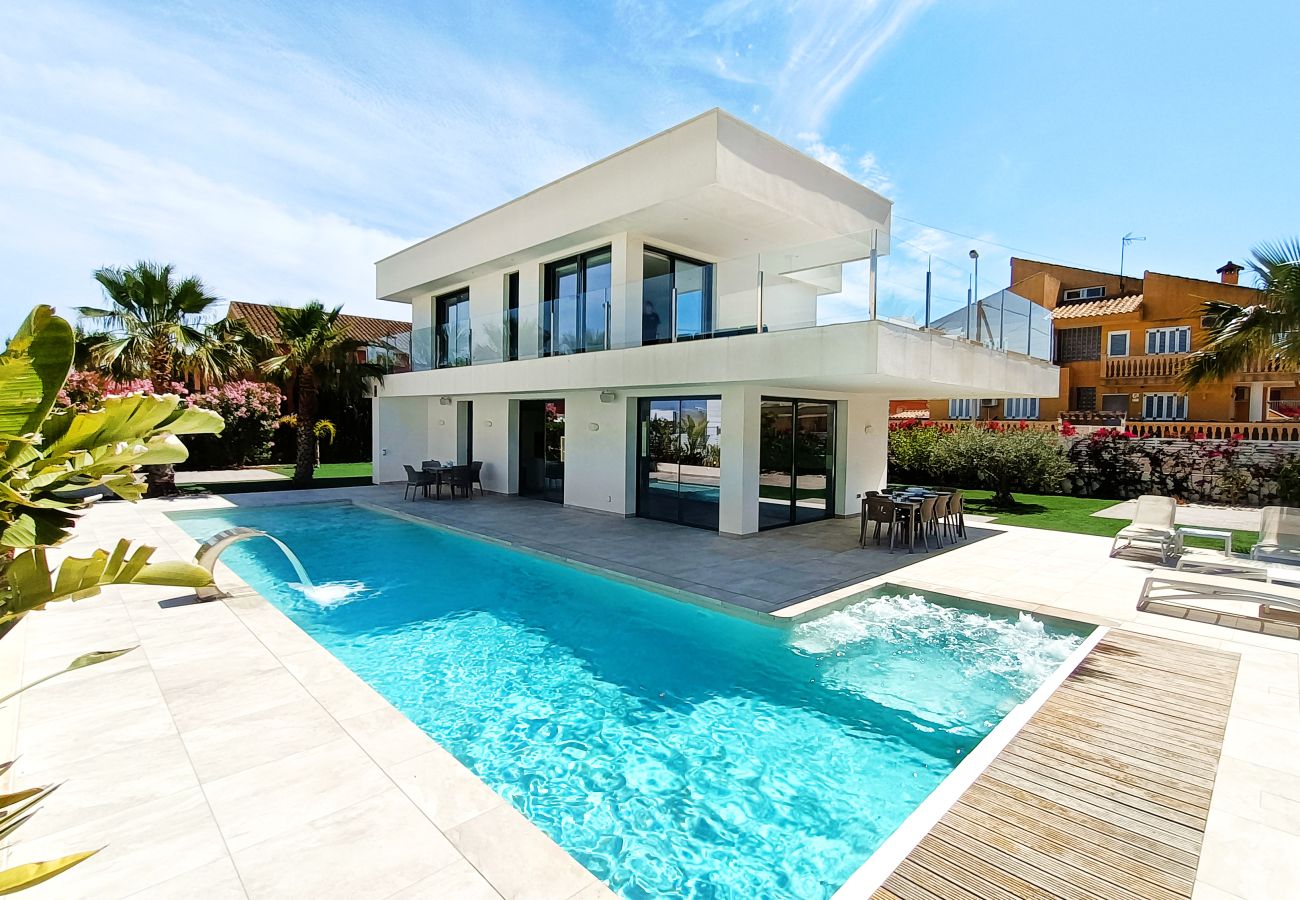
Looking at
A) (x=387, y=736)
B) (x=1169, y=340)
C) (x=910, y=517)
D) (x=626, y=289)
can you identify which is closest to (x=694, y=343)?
(x=626, y=289)

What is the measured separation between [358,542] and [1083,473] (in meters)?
21.7

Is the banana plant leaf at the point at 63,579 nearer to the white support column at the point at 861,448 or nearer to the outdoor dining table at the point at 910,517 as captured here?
the outdoor dining table at the point at 910,517

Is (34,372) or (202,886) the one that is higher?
(34,372)

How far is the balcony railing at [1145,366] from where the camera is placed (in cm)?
2880

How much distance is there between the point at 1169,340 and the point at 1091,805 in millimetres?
34894

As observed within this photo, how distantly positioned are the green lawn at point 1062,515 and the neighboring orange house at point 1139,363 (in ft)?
34.2

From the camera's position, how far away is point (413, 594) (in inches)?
377

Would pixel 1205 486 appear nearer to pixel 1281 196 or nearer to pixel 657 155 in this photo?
pixel 1281 196

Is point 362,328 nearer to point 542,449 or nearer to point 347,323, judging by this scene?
point 347,323

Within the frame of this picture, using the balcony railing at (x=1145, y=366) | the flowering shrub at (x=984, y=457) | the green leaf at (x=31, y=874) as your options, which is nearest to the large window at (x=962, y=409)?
the balcony railing at (x=1145, y=366)

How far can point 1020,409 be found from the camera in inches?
1313

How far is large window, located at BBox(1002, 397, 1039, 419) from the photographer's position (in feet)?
108

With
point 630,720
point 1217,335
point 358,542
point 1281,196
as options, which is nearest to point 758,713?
point 630,720

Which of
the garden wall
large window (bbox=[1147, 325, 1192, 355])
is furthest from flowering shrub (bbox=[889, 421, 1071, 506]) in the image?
large window (bbox=[1147, 325, 1192, 355])
